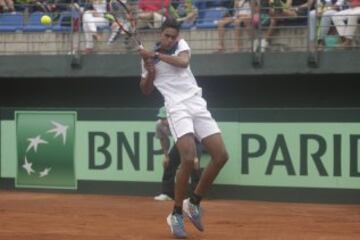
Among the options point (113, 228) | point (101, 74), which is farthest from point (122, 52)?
point (113, 228)

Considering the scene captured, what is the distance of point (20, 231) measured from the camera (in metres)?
8.49

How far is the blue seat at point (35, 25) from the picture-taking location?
15.8 m

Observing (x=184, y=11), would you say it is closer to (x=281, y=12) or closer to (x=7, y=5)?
(x=281, y=12)

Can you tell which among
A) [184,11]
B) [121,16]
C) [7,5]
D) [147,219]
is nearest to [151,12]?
[184,11]

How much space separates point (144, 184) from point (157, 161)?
462 mm

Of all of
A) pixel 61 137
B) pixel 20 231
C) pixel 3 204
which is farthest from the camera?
pixel 61 137

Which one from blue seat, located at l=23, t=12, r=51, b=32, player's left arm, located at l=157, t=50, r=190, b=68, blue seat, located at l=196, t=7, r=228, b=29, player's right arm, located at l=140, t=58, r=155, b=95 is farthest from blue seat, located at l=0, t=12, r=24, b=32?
player's left arm, located at l=157, t=50, r=190, b=68

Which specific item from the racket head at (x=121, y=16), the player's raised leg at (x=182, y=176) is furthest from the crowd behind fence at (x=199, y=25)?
the player's raised leg at (x=182, y=176)

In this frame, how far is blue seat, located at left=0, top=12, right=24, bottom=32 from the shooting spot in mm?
16094

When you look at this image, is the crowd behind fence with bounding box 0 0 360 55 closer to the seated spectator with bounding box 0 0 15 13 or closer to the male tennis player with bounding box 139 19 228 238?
the seated spectator with bounding box 0 0 15 13

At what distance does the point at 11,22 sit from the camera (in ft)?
53.6

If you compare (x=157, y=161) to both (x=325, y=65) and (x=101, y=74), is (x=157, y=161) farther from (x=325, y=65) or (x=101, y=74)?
(x=325, y=65)

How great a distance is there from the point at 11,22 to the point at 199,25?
400 cm

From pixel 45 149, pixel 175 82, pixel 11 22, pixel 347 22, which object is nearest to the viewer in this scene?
pixel 175 82
